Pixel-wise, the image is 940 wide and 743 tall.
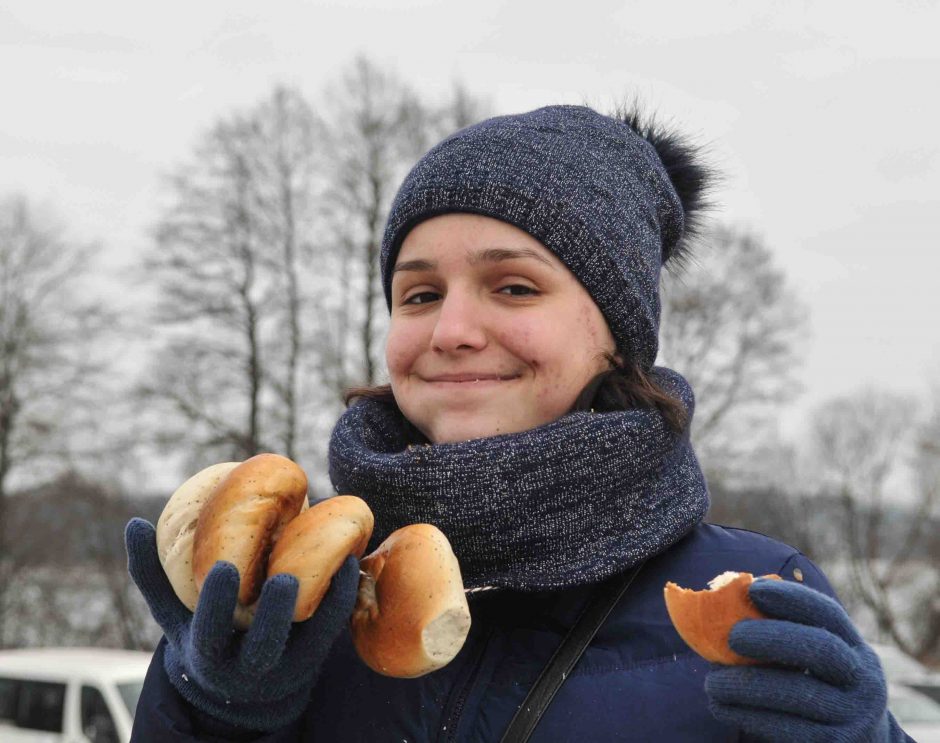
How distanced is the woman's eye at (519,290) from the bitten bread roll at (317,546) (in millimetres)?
533

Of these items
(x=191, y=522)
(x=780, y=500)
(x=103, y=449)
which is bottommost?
(x=780, y=500)

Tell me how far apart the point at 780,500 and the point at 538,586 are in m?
31.4

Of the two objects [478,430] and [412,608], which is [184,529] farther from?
[478,430]

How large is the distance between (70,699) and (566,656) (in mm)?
9081

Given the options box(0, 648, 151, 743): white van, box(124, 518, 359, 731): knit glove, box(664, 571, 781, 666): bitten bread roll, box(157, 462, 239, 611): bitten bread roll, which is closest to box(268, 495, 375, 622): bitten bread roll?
box(124, 518, 359, 731): knit glove

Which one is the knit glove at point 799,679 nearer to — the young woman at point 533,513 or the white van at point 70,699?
the young woman at point 533,513

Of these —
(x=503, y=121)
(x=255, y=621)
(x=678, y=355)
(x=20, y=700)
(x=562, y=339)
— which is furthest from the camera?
(x=678, y=355)

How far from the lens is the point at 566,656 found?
1715mm

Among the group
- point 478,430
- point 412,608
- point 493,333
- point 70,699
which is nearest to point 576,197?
point 493,333

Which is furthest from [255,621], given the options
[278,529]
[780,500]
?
[780,500]

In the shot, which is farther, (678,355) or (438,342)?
(678,355)

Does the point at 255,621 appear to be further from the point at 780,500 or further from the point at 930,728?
the point at 780,500

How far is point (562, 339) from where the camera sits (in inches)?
75.9

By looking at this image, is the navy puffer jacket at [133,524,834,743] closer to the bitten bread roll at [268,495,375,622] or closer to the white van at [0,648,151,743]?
the bitten bread roll at [268,495,375,622]
